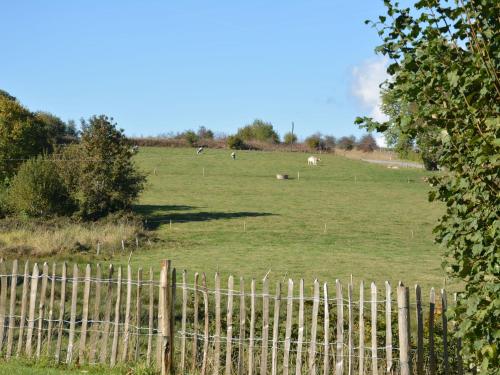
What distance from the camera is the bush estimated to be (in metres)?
46.9

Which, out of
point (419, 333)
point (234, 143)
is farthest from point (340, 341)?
point (234, 143)

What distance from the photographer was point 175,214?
185 feet

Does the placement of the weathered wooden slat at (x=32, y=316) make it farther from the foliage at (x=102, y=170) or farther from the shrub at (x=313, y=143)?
the shrub at (x=313, y=143)

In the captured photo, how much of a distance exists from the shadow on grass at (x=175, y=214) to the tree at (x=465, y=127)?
147 ft

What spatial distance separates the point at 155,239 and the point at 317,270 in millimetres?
13875

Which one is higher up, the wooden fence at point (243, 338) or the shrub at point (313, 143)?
the shrub at point (313, 143)

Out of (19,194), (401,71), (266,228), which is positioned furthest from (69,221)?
(401,71)

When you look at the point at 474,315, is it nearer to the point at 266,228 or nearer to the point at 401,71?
the point at 401,71

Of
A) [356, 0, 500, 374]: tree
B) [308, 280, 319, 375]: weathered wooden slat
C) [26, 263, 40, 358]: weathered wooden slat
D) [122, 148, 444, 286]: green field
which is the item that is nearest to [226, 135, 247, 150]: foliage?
[122, 148, 444, 286]: green field

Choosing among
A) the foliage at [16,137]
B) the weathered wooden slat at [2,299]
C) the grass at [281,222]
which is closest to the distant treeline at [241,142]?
the grass at [281,222]

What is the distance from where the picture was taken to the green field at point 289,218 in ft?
111

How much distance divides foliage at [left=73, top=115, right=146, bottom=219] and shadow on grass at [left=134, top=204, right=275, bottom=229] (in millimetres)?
3205

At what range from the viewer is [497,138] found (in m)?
Answer: 4.95

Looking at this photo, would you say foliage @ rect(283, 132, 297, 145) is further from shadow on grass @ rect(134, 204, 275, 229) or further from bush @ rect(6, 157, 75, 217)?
bush @ rect(6, 157, 75, 217)
